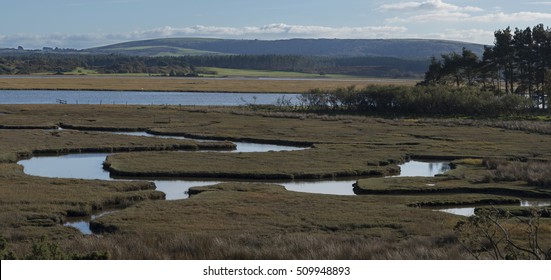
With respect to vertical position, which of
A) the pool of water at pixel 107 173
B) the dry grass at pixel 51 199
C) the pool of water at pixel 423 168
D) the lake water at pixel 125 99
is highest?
the dry grass at pixel 51 199

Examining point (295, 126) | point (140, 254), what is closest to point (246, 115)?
point (295, 126)

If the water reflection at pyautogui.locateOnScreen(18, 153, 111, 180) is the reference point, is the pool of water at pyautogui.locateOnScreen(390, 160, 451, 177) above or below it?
below

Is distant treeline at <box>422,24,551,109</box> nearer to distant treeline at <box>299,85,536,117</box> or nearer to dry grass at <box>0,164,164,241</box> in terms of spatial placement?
distant treeline at <box>299,85,536,117</box>

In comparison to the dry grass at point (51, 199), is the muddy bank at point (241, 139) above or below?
below

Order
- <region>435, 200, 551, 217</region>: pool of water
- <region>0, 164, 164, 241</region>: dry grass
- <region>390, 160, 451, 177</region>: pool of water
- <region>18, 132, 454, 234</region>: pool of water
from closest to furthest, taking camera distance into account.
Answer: <region>0, 164, 164, 241</region>: dry grass < <region>435, 200, 551, 217</region>: pool of water < <region>18, 132, 454, 234</region>: pool of water < <region>390, 160, 451, 177</region>: pool of water

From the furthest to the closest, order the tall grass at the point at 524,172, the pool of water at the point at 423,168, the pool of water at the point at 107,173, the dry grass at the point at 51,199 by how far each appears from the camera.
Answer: the pool of water at the point at 423,168 → the tall grass at the point at 524,172 → the pool of water at the point at 107,173 → the dry grass at the point at 51,199

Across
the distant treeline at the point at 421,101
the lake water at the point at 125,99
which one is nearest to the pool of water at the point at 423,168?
the distant treeline at the point at 421,101

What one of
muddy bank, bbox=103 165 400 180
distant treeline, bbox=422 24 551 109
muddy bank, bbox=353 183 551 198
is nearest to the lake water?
distant treeline, bbox=422 24 551 109

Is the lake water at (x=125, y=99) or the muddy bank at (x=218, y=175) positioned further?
the lake water at (x=125, y=99)

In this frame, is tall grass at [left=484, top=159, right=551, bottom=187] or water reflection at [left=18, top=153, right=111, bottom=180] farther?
water reflection at [left=18, top=153, right=111, bottom=180]

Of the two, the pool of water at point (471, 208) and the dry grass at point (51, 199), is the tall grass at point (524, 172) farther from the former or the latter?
the dry grass at point (51, 199)

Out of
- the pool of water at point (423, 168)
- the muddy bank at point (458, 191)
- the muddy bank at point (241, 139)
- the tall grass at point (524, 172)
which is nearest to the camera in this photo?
the muddy bank at point (458, 191)

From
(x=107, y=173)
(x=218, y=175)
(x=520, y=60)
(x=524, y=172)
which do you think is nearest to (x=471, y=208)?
(x=524, y=172)

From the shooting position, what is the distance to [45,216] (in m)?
32.1
